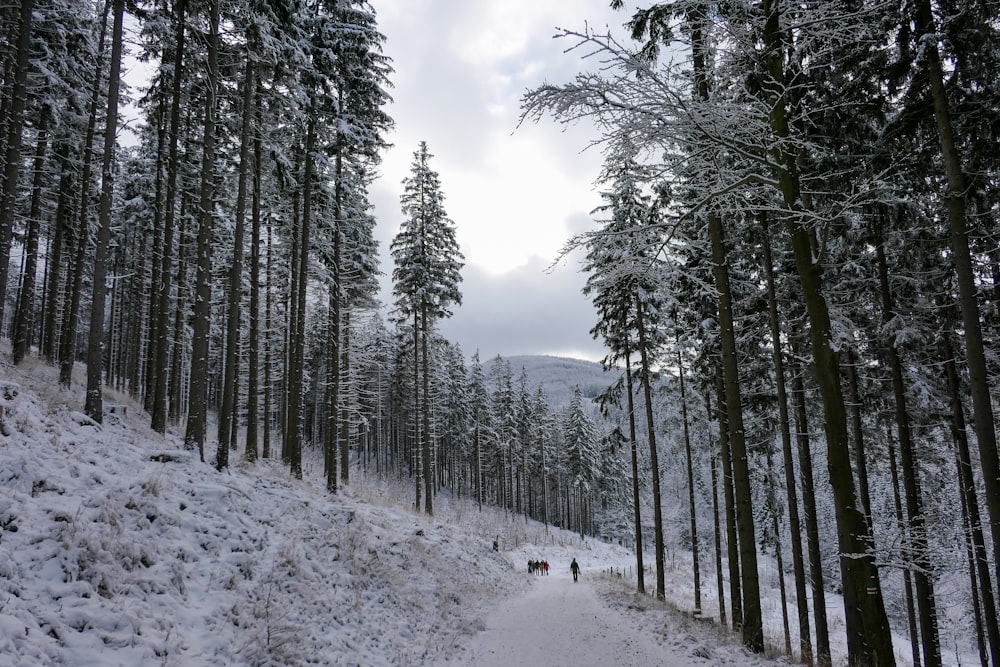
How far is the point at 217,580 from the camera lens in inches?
292

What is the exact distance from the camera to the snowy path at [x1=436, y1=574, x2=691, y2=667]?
9.58 metres

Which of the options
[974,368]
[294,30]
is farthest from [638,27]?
[294,30]

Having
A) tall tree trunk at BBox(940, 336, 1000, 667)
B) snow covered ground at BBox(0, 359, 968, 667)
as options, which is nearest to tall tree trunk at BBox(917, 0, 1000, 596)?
snow covered ground at BBox(0, 359, 968, 667)

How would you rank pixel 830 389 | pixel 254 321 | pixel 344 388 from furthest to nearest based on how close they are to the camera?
pixel 344 388 < pixel 254 321 < pixel 830 389

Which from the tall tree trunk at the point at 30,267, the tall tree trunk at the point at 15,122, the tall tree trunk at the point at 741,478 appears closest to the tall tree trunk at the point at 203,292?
the tall tree trunk at the point at 15,122

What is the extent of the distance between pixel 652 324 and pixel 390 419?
137 feet

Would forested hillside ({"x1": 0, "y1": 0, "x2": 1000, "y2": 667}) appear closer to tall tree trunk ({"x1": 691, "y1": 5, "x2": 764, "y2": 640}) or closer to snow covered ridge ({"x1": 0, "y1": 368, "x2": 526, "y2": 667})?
tall tree trunk ({"x1": 691, "y1": 5, "x2": 764, "y2": 640})

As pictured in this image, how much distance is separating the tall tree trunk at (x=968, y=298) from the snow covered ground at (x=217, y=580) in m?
5.01

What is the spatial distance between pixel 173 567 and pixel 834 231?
48.3 feet

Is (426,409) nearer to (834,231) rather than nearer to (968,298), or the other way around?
(834,231)

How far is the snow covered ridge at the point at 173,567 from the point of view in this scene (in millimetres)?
5375

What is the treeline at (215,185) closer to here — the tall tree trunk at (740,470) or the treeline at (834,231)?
the treeline at (834,231)

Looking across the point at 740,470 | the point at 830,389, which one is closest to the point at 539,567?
the point at 740,470

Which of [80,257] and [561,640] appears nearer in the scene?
[561,640]
